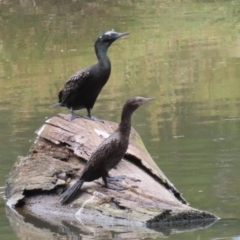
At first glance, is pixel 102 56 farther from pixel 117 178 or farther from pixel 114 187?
pixel 114 187

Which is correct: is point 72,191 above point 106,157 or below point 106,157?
below

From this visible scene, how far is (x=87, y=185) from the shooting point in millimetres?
8039

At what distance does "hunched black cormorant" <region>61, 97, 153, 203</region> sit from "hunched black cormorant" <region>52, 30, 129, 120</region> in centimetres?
141

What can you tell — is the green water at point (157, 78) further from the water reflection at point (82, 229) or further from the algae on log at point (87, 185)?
the algae on log at point (87, 185)

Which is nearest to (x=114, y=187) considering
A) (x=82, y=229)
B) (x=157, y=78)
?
(x=82, y=229)

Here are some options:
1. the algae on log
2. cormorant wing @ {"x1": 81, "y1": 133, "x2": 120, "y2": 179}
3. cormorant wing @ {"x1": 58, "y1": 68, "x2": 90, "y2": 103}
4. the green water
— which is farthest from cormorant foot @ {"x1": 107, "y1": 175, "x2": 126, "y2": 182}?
cormorant wing @ {"x1": 58, "y1": 68, "x2": 90, "y2": 103}

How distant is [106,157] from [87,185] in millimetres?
375

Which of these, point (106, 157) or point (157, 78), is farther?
point (157, 78)

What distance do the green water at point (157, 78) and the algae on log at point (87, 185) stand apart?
0.22 meters

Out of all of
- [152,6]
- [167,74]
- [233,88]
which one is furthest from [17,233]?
[152,6]

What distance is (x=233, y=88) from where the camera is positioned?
1480cm

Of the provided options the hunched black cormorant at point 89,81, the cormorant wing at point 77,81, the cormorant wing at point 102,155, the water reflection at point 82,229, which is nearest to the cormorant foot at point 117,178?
the cormorant wing at point 102,155

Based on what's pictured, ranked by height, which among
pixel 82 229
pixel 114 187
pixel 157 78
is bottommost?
pixel 82 229

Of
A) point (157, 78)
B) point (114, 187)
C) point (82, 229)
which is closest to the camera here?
point (82, 229)
